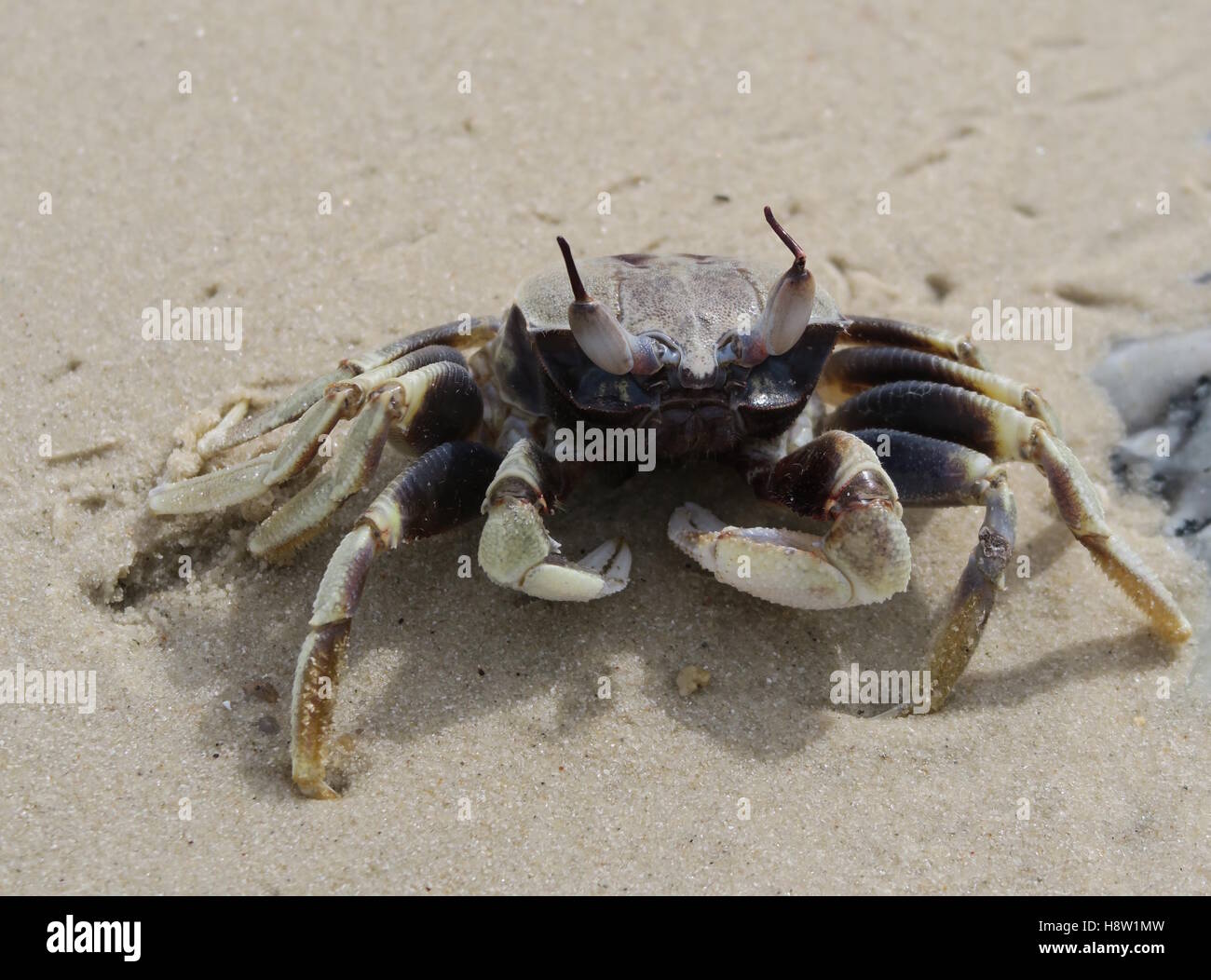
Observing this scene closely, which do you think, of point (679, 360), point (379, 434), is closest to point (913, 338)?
point (679, 360)

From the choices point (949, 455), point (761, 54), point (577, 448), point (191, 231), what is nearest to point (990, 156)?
point (761, 54)

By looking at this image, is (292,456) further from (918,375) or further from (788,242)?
(918,375)

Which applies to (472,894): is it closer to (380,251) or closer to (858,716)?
(858,716)

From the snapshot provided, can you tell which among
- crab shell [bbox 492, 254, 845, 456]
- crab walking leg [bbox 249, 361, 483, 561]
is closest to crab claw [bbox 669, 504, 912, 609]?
crab shell [bbox 492, 254, 845, 456]

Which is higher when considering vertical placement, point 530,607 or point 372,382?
point 372,382

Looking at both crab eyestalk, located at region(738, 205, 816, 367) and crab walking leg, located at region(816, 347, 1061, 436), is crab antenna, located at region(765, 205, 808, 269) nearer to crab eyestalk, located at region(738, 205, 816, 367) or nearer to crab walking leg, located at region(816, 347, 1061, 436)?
crab eyestalk, located at region(738, 205, 816, 367)

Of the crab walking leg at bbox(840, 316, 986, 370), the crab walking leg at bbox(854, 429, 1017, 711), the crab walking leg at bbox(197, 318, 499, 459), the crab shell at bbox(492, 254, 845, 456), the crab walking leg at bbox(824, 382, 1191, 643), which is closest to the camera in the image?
the crab shell at bbox(492, 254, 845, 456)

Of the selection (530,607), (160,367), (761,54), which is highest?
(761,54)
